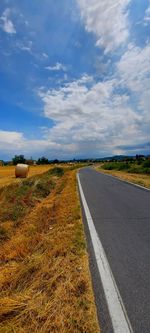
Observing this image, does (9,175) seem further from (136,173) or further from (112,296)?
(112,296)

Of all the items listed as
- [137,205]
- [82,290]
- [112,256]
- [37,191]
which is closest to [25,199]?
[37,191]

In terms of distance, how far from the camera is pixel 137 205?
8812 mm

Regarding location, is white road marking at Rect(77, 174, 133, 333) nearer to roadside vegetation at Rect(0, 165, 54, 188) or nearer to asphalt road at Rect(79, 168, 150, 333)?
asphalt road at Rect(79, 168, 150, 333)

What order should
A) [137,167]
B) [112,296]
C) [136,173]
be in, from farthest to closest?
[137,167] → [136,173] → [112,296]

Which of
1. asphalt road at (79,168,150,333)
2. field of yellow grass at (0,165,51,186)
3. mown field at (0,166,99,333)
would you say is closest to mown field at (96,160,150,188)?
asphalt road at (79,168,150,333)

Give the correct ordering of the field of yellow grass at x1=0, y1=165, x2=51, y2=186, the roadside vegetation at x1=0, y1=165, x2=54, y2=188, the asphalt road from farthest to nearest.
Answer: the field of yellow grass at x1=0, y1=165, x2=51, y2=186 → the roadside vegetation at x1=0, y1=165, x2=54, y2=188 → the asphalt road

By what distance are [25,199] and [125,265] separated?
8601 mm

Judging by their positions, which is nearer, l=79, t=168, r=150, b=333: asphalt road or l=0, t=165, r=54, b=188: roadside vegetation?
l=79, t=168, r=150, b=333: asphalt road

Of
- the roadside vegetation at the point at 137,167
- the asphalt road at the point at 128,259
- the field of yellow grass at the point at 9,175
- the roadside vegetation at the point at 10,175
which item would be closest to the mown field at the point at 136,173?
the roadside vegetation at the point at 137,167

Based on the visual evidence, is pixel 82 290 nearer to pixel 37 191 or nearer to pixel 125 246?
pixel 125 246

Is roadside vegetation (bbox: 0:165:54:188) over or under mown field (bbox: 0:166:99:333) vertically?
under

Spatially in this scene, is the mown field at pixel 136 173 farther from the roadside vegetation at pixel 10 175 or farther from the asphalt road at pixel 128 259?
the roadside vegetation at pixel 10 175

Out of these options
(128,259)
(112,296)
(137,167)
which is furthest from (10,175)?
(112,296)

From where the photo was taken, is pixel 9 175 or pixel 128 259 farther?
pixel 9 175
